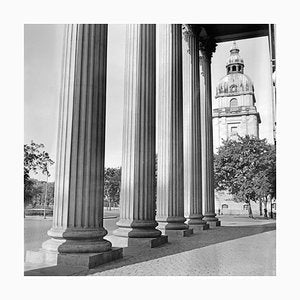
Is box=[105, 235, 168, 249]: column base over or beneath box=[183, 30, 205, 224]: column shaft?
beneath

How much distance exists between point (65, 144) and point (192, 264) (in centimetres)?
1089

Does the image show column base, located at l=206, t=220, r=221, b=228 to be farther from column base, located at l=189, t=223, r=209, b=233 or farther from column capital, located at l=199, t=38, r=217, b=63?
column capital, located at l=199, t=38, r=217, b=63

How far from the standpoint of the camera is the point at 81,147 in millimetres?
21656

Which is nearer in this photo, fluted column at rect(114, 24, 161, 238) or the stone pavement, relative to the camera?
the stone pavement

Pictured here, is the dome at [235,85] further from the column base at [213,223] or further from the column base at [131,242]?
the column base at [213,223]

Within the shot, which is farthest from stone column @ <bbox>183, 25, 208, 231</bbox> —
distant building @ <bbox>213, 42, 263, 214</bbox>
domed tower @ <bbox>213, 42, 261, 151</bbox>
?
domed tower @ <bbox>213, 42, 261, 151</bbox>

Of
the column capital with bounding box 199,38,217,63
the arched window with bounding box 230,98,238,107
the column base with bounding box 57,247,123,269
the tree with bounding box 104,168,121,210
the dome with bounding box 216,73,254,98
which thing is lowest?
the column base with bounding box 57,247,123,269

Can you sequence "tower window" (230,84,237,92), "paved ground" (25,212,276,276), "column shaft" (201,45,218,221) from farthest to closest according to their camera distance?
"column shaft" (201,45,218,221) → "tower window" (230,84,237,92) → "paved ground" (25,212,276,276)

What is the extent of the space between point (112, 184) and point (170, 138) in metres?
11.5

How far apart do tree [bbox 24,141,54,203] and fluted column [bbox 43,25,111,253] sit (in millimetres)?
814

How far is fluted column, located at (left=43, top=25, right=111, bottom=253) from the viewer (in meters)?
21.0

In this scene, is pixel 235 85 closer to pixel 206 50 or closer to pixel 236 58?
pixel 236 58
